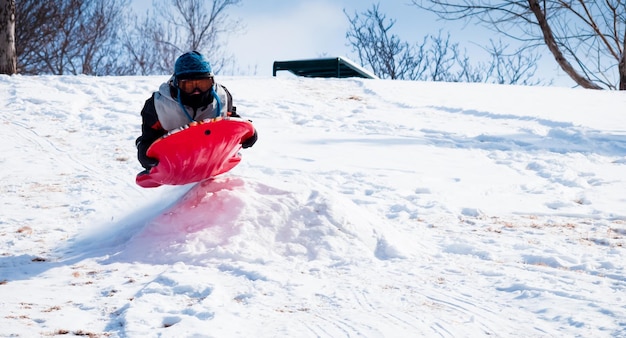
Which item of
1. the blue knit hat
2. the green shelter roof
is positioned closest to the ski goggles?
the blue knit hat

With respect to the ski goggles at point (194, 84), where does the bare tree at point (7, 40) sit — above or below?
above

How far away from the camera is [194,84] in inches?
146

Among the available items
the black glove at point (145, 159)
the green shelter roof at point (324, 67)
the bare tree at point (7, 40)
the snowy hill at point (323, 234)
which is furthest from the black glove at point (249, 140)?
the green shelter roof at point (324, 67)

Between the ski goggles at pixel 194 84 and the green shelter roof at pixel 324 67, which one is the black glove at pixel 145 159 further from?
the green shelter roof at pixel 324 67

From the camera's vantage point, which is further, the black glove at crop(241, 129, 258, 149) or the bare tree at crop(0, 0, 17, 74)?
the bare tree at crop(0, 0, 17, 74)

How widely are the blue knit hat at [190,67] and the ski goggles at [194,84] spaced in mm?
26

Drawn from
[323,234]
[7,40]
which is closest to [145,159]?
[323,234]

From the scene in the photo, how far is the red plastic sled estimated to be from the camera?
3.50 metres

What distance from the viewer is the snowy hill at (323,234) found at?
242cm

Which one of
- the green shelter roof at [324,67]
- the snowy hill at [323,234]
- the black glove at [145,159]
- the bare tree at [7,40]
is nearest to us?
the snowy hill at [323,234]

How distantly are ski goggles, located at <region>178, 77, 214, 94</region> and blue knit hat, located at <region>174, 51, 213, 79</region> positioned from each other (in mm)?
26

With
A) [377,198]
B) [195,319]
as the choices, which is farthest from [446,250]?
[195,319]

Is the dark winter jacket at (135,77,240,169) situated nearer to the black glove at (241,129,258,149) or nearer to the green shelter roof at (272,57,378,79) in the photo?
the black glove at (241,129,258,149)

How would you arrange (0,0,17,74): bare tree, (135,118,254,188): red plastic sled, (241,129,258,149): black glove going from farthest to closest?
(0,0,17,74): bare tree
(241,129,258,149): black glove
(135,118,254,188): red plastic sled
